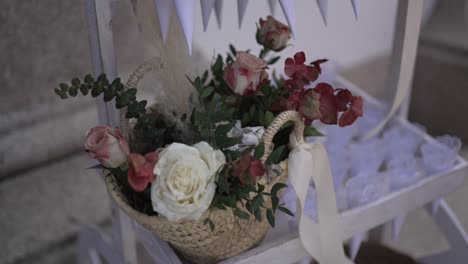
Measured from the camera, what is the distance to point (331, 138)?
45.8 inches

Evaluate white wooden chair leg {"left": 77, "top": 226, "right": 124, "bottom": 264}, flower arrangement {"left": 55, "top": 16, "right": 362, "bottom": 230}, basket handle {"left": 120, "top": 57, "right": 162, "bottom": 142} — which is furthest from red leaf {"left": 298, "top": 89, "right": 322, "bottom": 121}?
white wooden chair leg {"left": 77, "top": 226, "right": 124, "bottom": 264}

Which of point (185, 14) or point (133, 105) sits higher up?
point (185, 14)

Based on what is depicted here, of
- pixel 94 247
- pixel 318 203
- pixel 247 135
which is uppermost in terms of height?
pixel 247 135

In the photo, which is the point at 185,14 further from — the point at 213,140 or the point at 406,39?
the point at 406,39

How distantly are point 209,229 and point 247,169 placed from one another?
13 centimetres

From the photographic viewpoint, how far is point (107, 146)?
65cm

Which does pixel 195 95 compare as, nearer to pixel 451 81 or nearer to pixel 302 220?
pixel 302 220

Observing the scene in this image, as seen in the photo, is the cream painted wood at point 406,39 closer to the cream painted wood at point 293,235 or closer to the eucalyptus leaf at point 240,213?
the cream painted wood at point 293,235

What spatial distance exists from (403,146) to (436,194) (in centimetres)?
14

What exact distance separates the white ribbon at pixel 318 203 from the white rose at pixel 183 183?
0.16m

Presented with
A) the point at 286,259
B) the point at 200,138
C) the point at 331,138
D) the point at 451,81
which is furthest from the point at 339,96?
the point at 451,81

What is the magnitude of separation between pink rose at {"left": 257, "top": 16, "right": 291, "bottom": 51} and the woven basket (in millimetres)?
201

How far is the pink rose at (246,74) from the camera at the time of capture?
77 centimetres

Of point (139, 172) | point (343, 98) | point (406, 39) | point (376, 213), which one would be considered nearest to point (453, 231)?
point (376, 213)
